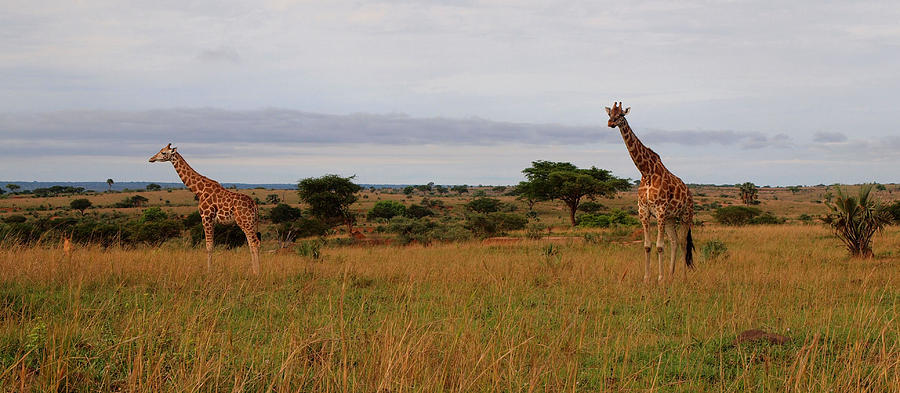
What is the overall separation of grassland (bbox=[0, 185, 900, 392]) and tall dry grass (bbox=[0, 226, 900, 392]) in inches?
1.4

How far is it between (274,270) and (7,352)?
642 cm

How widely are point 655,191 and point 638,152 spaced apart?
78cm

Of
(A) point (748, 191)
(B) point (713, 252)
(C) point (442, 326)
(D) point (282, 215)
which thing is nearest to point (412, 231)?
(D) point (282, 215)

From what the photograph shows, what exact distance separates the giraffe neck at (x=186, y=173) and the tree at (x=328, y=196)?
1187 inches

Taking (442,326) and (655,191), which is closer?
(442,326)

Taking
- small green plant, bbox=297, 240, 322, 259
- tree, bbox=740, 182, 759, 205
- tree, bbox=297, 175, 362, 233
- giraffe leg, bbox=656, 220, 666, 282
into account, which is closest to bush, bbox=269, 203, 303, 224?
tree, bbox=297, 175, 362, 233

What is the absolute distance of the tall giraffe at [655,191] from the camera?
10.6m

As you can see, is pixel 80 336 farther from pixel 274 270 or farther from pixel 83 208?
pixel 83 208

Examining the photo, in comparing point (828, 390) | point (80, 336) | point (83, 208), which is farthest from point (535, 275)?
point (83, 208)

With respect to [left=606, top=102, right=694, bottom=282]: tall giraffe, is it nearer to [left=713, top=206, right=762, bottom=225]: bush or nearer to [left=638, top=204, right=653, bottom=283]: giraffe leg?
[left=638, top=204, right=653, bottom=283]: giraffe leg

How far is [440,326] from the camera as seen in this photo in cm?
596

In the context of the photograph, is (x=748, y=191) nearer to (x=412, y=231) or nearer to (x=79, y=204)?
(x=412, y=231)

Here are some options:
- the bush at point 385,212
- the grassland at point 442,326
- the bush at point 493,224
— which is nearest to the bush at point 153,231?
the bush at point 493,224

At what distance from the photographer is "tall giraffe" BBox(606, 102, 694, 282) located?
10633mm
